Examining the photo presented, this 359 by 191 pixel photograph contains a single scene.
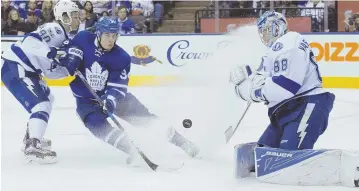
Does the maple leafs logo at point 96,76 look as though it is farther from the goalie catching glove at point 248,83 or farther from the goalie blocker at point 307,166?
the goalie blocker at point 307,166

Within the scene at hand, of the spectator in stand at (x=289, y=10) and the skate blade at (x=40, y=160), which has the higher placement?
the spectator in stand at (x=289, y=10)

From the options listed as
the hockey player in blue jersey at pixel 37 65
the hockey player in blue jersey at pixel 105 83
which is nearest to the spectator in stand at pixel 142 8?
the hockey player in blue jersey at pixel 37 65

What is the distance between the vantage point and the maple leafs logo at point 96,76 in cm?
412

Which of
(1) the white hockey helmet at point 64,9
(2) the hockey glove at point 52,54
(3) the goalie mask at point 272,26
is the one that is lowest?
(2) the hockey glove at point 52,54

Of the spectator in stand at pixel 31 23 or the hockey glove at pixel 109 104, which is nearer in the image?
the hockey glove at pixel 109 104

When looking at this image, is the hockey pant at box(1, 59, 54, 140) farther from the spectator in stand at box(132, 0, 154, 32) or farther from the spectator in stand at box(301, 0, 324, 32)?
the spectator in stand at box(132, 0, 154, 32)

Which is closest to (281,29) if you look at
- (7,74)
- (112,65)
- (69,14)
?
(112,65)

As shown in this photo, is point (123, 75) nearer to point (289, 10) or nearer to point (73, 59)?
point (73, 59)

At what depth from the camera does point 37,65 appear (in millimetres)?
4254

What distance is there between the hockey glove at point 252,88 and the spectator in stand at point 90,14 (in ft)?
17.0

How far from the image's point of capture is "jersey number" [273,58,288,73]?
10.7ft

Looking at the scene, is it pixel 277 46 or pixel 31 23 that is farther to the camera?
pixel 31 23

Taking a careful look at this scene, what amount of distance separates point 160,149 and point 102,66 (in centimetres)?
63

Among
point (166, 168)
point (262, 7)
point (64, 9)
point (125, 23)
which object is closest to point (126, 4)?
point (125, 23)
